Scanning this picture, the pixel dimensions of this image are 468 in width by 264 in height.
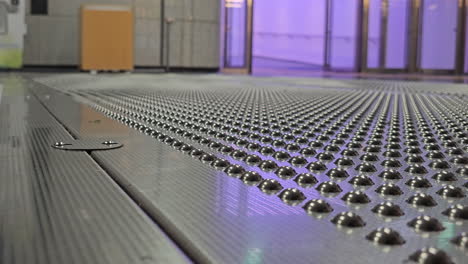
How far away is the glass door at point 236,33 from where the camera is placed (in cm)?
1920

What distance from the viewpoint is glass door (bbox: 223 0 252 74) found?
63.0 ft

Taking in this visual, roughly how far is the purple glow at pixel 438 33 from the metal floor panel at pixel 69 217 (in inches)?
732

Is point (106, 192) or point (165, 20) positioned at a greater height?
point (165, 20)

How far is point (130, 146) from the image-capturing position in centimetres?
169

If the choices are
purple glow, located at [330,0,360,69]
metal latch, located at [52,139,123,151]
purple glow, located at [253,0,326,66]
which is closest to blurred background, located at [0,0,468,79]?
purple glow, located at [330,0,360,69]

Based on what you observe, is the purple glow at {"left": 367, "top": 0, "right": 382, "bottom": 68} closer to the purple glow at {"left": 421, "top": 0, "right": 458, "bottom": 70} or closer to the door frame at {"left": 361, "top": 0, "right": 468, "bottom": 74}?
the door frame at {"left": 361, "top": 0, "right": 468, "bottom": 74}

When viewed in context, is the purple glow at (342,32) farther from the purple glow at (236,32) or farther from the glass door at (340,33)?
the purple glow at (236,32)

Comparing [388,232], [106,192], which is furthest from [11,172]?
[388,232]

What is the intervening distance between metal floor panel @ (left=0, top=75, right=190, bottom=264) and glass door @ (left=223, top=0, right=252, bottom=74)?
1792 centimetres

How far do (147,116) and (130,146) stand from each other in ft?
3.31

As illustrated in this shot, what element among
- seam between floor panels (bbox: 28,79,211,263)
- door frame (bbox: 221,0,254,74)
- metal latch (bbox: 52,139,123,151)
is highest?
door frame (bbox: 221,0,254,74)

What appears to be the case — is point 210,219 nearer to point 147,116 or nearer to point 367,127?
point 367,127

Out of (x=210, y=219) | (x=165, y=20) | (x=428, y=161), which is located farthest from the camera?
(x=165, y=20)

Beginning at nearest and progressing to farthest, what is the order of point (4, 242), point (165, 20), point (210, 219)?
1. point (4, 242)
2. point (210, 219)
3. point (165, 20)
